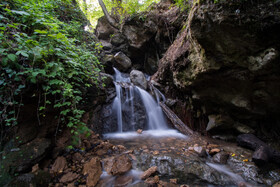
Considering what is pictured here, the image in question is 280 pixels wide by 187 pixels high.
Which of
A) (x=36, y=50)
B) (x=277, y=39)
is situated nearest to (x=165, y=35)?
(x=277, y=39)

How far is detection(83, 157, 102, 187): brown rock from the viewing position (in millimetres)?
1911

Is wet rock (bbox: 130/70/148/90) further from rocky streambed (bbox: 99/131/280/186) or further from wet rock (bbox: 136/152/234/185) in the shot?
wet rock (bbox: 136/152/234/185)

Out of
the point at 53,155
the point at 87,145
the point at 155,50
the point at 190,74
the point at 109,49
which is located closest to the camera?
the point at 53,155

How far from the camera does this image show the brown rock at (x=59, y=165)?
2.04m

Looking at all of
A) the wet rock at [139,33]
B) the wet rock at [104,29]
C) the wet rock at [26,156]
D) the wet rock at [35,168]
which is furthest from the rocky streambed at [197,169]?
the wet rock at [104,29]

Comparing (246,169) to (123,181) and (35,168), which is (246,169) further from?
(35,168)

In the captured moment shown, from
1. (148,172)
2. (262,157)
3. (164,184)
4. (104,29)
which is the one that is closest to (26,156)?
Answer: (148,172)

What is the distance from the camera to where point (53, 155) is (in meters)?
2.24

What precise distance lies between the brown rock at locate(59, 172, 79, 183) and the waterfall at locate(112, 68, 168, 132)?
2.79m

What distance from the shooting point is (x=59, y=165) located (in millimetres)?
2107

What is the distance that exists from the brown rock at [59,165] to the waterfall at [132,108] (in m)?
2.67

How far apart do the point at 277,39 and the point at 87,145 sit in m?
4.11

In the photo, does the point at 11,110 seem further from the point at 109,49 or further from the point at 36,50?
the point at 109,49

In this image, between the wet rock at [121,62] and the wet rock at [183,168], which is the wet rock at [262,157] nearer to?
the wet rock at [183,168]
